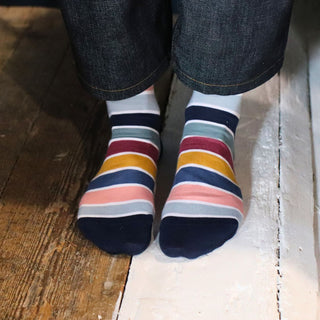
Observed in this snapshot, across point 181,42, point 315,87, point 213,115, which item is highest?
point 181,42

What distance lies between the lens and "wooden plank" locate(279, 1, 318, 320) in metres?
0.58

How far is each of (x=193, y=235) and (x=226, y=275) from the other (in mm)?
67

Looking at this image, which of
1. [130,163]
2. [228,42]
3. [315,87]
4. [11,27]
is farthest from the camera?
[11,27]

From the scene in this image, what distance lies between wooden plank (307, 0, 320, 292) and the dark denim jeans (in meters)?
0.20

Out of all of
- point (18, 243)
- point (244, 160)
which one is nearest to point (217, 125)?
point (244, 160)

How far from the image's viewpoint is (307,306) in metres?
0.57

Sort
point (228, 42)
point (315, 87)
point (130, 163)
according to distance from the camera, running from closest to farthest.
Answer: point (228, 42) → point (130, 163) → point (315, 87)

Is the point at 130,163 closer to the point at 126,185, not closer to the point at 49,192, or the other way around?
the point at 126,185

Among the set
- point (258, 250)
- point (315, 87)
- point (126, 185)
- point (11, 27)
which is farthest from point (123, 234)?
point (11, 27)

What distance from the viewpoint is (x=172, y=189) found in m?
0.66

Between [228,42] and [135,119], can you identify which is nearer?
[228,42]

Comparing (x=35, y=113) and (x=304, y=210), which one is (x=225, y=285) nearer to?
(x=304, y=210)

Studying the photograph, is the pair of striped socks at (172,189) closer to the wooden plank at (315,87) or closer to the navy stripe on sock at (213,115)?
the navy stripe on sock at (213,115)

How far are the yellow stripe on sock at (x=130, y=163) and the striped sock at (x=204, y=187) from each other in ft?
0.15
